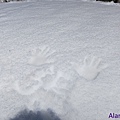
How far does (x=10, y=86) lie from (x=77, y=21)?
4.24 ft

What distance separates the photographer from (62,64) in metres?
1.69

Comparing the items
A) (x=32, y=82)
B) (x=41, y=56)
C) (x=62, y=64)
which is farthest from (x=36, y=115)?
(x=41, y=56)

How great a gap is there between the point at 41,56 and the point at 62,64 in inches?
10.0

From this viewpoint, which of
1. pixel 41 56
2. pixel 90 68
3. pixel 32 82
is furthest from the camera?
pixel 41 56

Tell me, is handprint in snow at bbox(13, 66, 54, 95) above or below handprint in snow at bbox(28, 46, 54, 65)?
below

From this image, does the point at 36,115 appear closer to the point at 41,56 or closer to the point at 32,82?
the point at 32,82

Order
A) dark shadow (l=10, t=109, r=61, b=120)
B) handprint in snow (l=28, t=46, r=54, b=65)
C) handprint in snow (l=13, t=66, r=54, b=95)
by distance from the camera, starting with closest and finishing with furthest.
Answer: dark shadow (l=10, t=109, r=61, b=120), handprint in snow (l=13, t=66, r=54, b=95), handprint in snow (l=28, t=46, r=54, b=65)

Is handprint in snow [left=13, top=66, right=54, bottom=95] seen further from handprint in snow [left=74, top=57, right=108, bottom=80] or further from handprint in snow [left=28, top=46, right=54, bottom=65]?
handprint in snow [left=74, top=57, right=108, bottom=80]

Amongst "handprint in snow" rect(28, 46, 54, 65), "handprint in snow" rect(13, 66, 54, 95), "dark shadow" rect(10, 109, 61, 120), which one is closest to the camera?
"dark shadow" rect(10, 109, 61, 120)

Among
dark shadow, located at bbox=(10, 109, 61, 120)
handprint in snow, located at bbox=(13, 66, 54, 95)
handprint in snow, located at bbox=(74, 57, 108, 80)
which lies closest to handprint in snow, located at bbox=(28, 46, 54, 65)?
handprint in snow, located at bbox=(13, 66, 54, 95)

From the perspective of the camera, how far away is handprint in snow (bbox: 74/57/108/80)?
1581mm

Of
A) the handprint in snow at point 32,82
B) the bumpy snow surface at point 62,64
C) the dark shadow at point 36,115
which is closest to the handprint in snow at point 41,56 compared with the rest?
the bumpy snow surface at point 62,64

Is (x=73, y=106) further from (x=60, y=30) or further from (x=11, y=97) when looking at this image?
(x=60, y=30)

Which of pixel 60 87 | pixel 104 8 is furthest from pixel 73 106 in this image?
pixel 104 8
